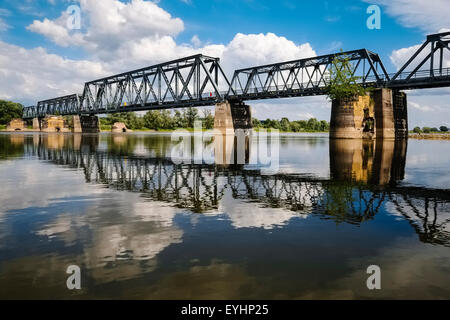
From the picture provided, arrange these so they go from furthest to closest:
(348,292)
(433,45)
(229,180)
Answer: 1. (433,45)
2. (229,180)
3. (348,292)

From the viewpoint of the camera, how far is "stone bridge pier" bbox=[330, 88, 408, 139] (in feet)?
183

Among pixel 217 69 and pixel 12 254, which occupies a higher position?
pixel 217 69

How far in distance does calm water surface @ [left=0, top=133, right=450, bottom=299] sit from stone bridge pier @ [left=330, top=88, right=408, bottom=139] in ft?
156

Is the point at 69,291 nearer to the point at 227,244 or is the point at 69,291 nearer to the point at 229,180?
the point at 227,244

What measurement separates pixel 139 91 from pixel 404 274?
334 feet

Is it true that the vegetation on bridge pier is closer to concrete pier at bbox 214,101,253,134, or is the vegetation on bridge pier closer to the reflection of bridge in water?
concrete pier at bbox 214,101,253,134

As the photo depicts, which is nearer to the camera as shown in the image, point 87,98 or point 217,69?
point 217,69

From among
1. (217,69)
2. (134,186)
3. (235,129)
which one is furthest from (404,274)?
(217,69)

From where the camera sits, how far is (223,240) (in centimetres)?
655

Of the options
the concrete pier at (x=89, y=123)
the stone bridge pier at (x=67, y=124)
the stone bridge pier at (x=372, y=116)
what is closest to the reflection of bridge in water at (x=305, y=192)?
the stone bridge pier at (x=372, y=116)

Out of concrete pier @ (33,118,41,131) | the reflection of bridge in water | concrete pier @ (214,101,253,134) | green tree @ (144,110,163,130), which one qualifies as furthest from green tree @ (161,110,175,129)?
the reflection of bridge in water

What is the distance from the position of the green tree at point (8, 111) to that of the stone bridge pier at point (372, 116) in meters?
188
